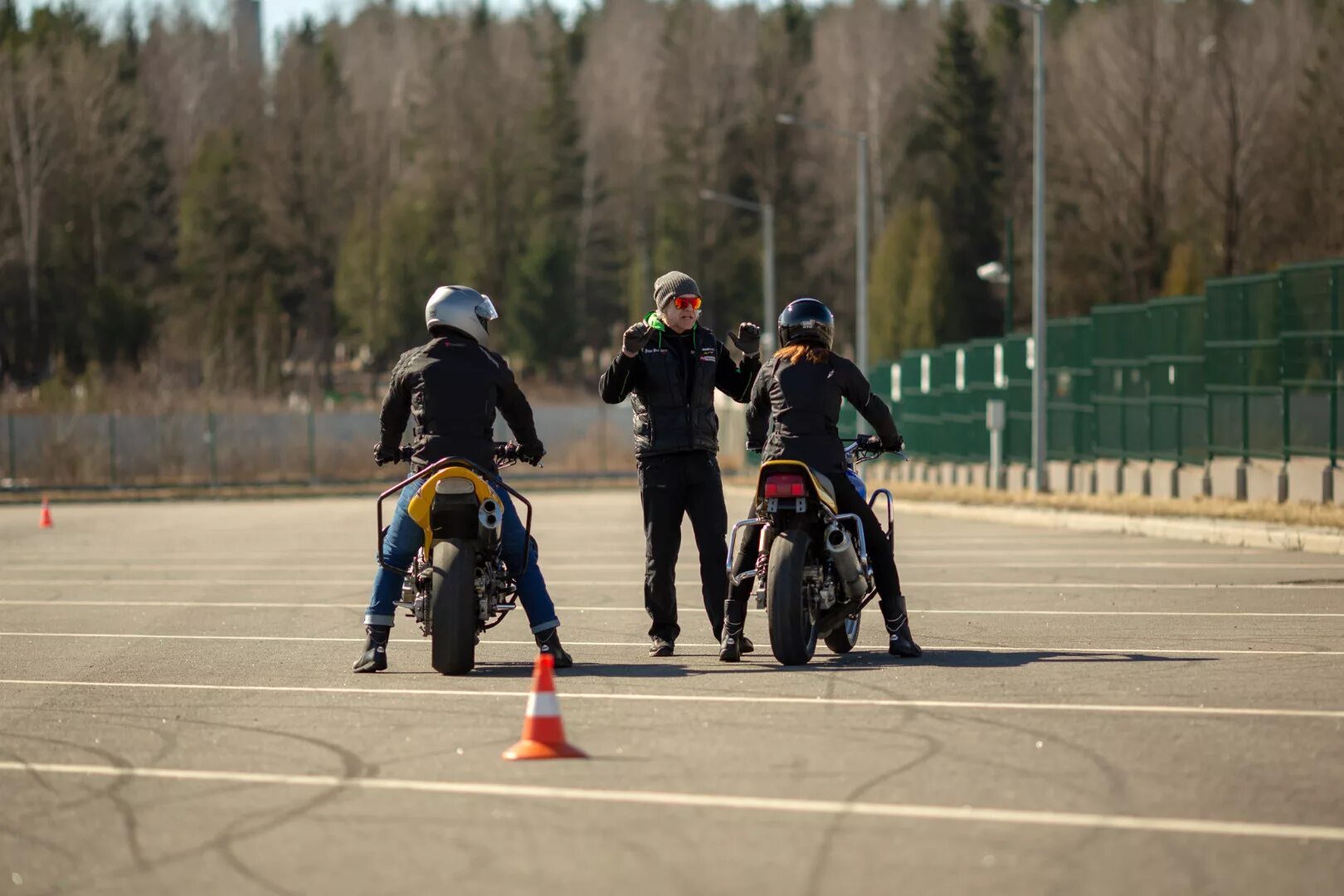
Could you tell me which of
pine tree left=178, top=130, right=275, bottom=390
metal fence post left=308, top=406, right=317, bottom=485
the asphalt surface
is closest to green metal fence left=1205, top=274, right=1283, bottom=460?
the asphalt surface

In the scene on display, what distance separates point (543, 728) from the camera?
8.44 m

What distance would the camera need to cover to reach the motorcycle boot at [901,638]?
11781 millimetres

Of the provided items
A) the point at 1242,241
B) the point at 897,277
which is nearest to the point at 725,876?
the point at 1242,241

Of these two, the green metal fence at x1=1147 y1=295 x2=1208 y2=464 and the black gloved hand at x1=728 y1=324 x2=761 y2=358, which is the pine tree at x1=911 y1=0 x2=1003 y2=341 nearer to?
the green metal fence at x1=1147 y1=295 x2=1208 y2=464

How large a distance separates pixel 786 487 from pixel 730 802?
3950 millimetres

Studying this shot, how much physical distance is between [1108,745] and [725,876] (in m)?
2.60

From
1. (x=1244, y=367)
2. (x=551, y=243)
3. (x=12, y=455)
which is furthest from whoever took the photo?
(x=551, y=243)

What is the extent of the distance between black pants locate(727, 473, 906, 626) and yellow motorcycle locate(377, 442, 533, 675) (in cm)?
112

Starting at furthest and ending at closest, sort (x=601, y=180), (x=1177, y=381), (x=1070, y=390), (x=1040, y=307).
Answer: (x=601, y=180), (x=1070, y=390), (x=1040, y=307), (x=1177, y=381)

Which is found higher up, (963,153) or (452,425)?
(963,153)

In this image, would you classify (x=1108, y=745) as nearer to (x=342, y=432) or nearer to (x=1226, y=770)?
(x=1226, y=770)

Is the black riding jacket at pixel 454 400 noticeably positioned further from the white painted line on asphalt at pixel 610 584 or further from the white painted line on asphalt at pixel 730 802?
the white painted line on asphalt at pixel 610 584

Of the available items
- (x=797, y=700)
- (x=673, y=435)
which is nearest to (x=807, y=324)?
(x=673, y=435)

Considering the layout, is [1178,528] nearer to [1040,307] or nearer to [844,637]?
[1040,307]
